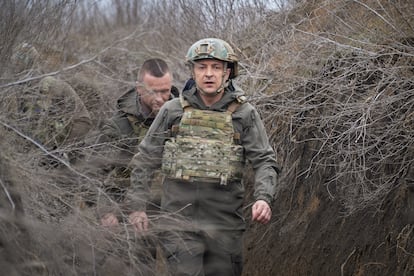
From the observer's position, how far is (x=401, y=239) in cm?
680

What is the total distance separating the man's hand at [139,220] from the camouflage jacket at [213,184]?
1051 mm

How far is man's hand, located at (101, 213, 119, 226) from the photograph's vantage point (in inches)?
184

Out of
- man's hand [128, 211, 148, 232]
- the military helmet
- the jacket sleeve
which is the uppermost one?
the military helmet

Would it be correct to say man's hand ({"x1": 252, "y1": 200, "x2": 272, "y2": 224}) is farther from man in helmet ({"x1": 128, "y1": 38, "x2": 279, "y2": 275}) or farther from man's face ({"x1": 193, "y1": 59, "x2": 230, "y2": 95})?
man's face ({"x1": 193, "y1": 59, "x2": 230, "y2": 95})

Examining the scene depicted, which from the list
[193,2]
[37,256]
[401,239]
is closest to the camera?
[37,256]

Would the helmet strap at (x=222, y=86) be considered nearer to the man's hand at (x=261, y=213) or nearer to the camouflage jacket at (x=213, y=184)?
the camouflage jacket at (x=213, y=184)

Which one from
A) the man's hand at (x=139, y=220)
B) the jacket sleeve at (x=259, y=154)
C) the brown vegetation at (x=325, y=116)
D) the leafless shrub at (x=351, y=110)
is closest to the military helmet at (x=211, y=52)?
the jacket sleeve at (x=259, y=154)

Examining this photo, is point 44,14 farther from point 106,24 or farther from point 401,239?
point 106,24

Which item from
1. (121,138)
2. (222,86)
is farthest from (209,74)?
(121,138)

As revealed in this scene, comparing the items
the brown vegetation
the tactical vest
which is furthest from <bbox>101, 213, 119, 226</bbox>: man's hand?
the tactical vest

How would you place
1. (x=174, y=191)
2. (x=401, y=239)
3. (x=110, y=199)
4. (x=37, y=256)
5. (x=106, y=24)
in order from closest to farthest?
(x=37, y=256) → (x=110, y=199) → (x=174, y=191) → (x=401, y=239) → (x=106, y=24)

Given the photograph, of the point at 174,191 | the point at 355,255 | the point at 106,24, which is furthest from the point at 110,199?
the point at 106,24

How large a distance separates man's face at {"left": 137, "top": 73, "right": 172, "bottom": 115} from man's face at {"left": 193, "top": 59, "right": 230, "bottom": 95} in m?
0.90

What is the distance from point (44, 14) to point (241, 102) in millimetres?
1898
